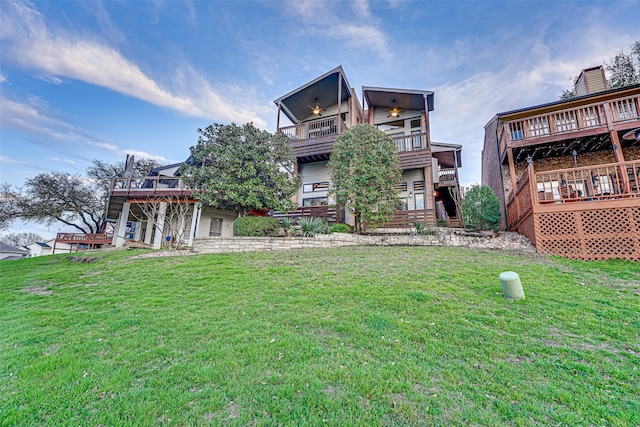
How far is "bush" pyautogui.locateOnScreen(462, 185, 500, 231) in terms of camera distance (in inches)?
452

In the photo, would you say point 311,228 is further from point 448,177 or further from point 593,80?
point 593,80

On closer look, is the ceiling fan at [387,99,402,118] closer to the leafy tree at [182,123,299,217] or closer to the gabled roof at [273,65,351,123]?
the gabled roof at [273,65,351,123]

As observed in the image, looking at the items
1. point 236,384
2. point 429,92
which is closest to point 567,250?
point 236,384

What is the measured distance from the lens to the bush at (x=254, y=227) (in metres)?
11.4

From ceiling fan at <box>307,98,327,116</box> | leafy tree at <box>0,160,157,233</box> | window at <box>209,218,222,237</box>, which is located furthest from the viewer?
leafy tree at <box>0,160,157,233</box>

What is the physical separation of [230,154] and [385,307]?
1046 centimetres

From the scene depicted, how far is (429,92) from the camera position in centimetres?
1600

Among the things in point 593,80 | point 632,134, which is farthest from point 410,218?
point 593,80

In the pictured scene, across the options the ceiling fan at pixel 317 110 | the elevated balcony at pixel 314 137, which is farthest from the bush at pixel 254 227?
the ceiling fan at pixel 317 110

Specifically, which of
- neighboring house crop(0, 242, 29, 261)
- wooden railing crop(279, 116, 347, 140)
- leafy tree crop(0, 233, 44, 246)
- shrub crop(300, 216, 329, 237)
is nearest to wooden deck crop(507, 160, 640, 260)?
shrub crop(300, 216, 329, 237)

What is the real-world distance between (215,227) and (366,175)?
37.4ft

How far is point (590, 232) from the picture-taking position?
8141 millimetres

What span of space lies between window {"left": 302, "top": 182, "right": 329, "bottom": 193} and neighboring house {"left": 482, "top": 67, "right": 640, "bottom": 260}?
9674 mm

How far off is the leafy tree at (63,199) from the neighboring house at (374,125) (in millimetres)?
19121
